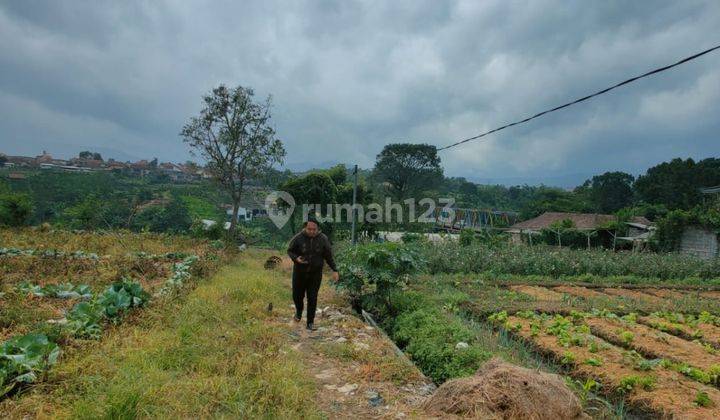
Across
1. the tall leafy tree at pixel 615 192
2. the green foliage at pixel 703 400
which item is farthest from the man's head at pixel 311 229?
the tall leafy tree at pixel 615 192

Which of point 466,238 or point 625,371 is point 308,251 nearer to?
point 625,371

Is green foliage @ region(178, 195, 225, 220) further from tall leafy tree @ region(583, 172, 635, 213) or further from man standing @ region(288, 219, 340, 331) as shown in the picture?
tall leafy tree @ region(583, 172, 635, 213)

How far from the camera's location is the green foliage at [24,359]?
9.57 feet

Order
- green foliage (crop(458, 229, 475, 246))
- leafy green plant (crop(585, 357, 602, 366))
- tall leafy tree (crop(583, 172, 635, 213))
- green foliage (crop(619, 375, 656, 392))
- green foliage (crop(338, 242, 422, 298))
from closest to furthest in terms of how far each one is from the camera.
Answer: green foliage (crop(619, 375, 656, 392)) < leafy green plant (crop(585, 357, 602, 366)) < green foliage (crop(338, 242, 422, 298)) < green foliage (crop(458, 229, 475, 246)) < tall leafy tree (crop(583, 172, 635, 213))

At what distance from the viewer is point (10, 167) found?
36969mm

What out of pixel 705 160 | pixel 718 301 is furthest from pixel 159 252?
pixel 705 160

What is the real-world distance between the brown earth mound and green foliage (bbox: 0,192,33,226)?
17.4m

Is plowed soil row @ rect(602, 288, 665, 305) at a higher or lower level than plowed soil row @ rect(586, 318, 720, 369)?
lower

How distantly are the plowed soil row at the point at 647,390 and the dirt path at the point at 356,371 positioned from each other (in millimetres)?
1786

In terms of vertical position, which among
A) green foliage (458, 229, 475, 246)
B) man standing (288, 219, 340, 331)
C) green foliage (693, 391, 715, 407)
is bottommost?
green foliage (458, 229, 475, 246)

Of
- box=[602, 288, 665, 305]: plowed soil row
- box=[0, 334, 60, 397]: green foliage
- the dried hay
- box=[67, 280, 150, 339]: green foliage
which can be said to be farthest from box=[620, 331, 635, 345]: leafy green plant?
the dried hay

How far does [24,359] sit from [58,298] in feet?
9.84

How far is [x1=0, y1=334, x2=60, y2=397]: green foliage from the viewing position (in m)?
2.92

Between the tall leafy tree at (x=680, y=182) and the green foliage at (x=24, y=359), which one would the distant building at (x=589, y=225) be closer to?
the tall leafy tree at (x=680, y=182)
